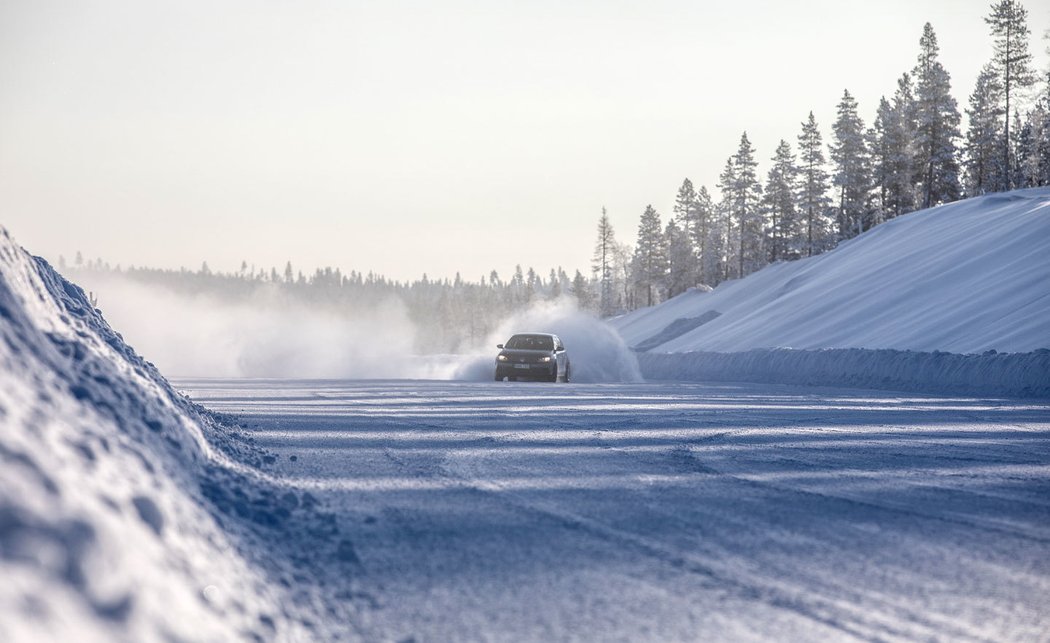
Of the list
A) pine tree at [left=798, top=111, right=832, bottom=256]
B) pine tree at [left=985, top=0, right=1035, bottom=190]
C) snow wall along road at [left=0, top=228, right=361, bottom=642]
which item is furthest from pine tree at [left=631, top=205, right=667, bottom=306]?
snow wall along road at [left=0, top=228, right=361, bottom=642]

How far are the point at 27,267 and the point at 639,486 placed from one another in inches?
177

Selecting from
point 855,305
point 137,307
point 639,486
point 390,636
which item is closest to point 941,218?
point 855,305

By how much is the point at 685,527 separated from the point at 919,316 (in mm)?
23697

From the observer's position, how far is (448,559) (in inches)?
171

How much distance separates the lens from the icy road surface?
3492 mm

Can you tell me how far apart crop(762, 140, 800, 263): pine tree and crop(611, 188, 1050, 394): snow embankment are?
1639 inches

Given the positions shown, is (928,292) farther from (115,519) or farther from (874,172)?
(874,172)

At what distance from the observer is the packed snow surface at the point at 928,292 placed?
866 inches

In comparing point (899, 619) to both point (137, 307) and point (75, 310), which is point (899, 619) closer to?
point (75, 310)

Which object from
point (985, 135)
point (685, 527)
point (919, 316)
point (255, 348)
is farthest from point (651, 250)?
point (685, 527)

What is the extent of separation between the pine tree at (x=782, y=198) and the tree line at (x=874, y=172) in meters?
0.11

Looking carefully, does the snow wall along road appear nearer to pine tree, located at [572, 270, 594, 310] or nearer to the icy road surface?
the icy road surface

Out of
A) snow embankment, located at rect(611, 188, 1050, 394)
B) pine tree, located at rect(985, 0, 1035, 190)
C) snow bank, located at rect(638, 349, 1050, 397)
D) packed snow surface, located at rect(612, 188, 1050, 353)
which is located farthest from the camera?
pine tree, located at rect(985, 0, 1035, 190)

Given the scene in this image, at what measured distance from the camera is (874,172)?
8125 centimetres
